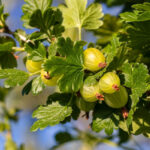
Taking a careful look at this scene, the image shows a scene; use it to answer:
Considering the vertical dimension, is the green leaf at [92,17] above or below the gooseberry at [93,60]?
above

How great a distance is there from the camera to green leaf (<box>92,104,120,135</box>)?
0.72 m

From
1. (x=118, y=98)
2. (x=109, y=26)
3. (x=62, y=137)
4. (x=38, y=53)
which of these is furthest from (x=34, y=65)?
(x=62, y=137)

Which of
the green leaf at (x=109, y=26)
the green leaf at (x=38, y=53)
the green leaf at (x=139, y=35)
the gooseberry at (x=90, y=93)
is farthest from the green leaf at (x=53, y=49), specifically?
the green leaf at (x=109, y=26)

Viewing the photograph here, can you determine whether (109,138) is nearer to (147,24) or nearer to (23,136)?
(147,24)

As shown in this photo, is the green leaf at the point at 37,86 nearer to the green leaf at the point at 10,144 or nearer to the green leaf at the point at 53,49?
the green leaf at the point at 53,49

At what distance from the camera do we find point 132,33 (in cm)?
75

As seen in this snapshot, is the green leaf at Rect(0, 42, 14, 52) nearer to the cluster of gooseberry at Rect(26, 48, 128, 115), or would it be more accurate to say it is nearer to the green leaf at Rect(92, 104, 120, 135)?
the cluster of gooseberry at Rect(26, 48, 128, 115)

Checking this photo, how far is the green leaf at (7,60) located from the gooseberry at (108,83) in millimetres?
365

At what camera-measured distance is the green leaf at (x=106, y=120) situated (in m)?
0.72

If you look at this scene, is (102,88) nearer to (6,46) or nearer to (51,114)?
(51,114)

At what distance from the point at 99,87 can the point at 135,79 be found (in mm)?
101

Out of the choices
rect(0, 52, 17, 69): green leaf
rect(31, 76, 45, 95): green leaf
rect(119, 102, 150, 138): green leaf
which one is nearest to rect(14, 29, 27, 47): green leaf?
rect(0, 52, 17, 69): green leaf

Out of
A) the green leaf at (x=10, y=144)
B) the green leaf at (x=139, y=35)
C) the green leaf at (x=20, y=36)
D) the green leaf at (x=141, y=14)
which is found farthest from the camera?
the green leaf at (x=10, y=144)

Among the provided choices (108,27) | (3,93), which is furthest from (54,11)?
(3,93)
